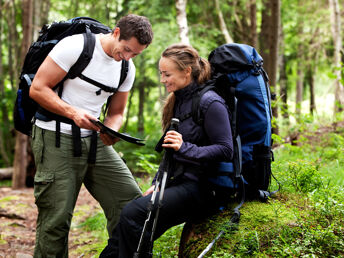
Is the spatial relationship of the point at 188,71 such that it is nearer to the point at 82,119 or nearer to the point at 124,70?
the point at 124,70

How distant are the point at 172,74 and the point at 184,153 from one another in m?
0.76

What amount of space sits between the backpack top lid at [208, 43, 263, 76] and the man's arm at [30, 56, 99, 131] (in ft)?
4.19

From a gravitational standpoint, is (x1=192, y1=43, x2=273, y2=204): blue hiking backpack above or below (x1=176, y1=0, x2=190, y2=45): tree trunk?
below

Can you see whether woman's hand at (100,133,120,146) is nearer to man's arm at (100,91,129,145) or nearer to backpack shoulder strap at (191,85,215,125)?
man's arm at (100,91,129,145)

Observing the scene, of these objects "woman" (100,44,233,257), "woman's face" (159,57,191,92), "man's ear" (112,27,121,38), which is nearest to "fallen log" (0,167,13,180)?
"woman" (100,44,233,257)

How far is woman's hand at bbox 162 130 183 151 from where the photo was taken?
2.89 m

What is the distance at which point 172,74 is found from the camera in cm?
321

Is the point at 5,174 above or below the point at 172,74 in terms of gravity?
below

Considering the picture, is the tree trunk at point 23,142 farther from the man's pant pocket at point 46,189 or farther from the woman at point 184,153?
the woman at point 184,153

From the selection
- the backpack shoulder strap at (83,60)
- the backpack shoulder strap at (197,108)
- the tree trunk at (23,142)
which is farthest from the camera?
the tree trunk at (23,142)

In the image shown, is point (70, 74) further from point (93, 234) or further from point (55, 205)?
point (93, 234)

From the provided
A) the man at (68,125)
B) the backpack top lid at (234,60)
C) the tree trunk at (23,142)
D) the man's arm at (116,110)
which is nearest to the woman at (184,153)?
the backpack top lid at (234,60)

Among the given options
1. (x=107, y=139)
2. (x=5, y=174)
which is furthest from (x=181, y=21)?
(x=5, y=174)

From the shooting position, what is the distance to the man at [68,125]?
3.23m
